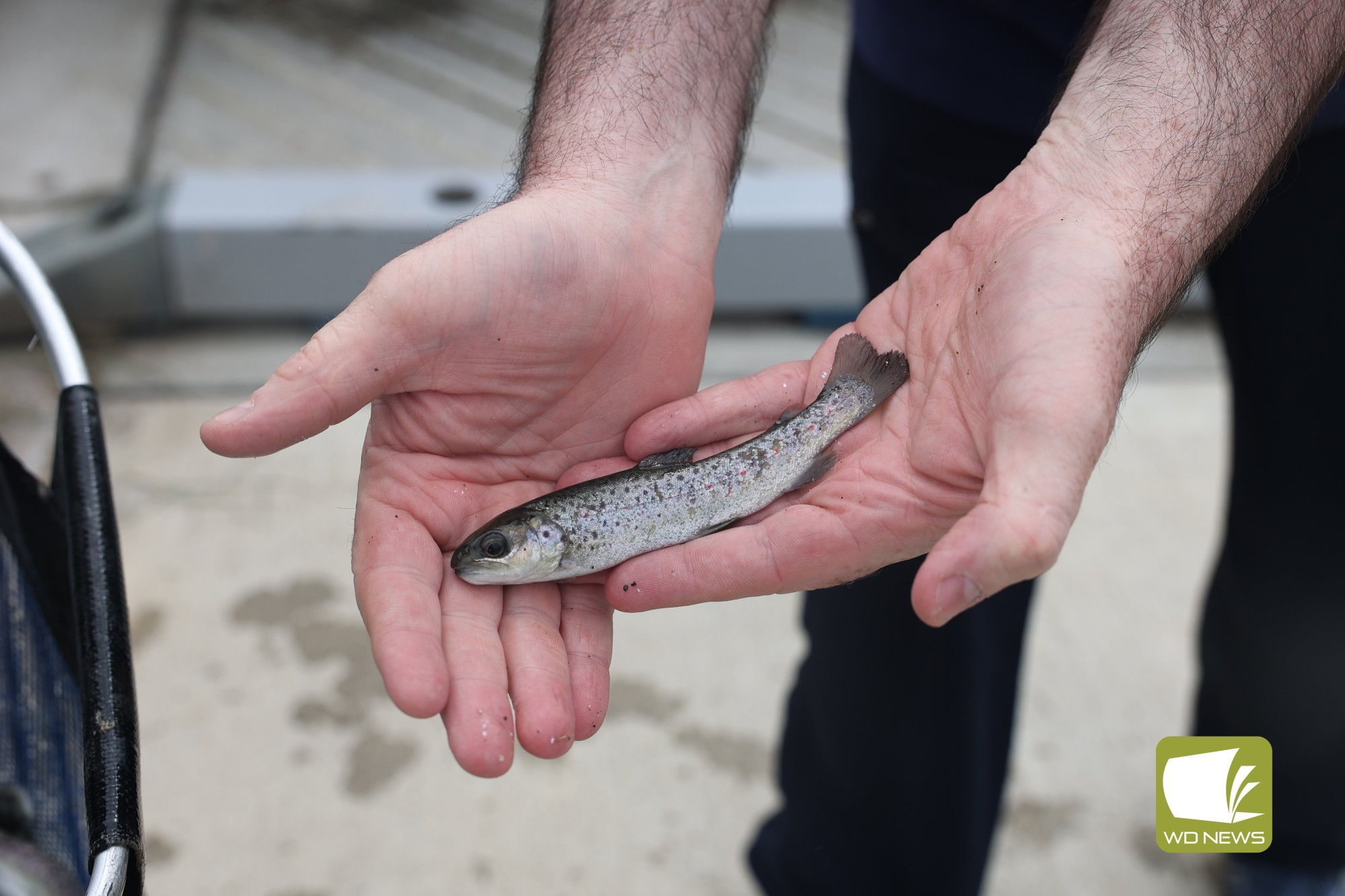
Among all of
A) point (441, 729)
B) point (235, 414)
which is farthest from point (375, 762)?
point (235, 414)

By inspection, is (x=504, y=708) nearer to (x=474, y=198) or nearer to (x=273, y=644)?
(x=273, y=644)

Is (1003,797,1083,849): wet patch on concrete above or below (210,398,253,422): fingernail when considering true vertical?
below

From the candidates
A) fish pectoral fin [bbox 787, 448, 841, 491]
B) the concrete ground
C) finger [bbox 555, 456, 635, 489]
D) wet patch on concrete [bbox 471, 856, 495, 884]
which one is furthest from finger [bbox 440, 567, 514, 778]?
wet patch on concrete [bbox 471, 856, 495, 884]

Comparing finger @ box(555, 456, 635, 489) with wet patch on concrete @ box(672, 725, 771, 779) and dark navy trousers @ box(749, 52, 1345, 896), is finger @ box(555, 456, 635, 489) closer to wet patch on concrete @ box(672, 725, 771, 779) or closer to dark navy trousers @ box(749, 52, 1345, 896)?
dark navy trousers @ box(749, 52, 1345, 896)

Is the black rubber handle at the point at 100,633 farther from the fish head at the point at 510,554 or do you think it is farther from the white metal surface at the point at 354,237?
the white metal surface at the point at 354,237

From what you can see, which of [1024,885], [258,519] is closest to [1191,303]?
[1024,885]

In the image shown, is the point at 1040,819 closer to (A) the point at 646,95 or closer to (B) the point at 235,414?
(A) the point at 646,95
